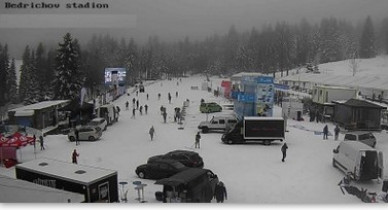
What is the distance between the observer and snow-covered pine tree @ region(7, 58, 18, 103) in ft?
18.3

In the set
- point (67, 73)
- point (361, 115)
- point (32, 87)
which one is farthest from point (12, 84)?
point (361, 115)

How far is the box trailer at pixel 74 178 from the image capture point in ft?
16.1

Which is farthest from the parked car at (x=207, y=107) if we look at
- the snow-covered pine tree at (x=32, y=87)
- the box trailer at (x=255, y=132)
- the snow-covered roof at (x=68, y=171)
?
the snow-covered roof at (x=68, y=171)

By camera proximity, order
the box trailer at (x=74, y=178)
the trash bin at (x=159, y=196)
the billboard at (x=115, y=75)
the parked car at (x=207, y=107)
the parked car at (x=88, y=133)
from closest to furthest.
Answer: the box trailer at (x=74, y=178)
the trash bin at (x=159, y=196)
the billboard at (x=115, y=75)
the parked car at (x=88, y=133)
the parked car at (x=207, y=107)

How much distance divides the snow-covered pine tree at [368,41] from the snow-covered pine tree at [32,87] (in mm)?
5081

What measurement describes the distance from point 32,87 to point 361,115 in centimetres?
1282

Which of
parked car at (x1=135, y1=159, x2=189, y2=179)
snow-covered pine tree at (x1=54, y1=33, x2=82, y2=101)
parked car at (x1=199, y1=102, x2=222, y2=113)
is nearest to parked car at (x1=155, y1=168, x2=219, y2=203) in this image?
parked car at (x1=135, y1=159, x2=189, y2=179)

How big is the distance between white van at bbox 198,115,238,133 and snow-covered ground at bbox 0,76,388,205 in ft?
1.87

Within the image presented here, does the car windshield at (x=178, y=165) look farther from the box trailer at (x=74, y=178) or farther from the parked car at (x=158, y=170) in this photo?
the box trailer at (x=74, y=178)

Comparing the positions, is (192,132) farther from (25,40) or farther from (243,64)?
(25,40)

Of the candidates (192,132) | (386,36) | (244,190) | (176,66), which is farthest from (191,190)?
(192,132)

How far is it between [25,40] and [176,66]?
11.4 feet

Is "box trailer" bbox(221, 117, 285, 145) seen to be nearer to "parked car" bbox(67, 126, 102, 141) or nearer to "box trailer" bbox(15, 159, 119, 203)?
"parked car" bbox(67, 126, 102, 141)

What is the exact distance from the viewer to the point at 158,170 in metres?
8.12
